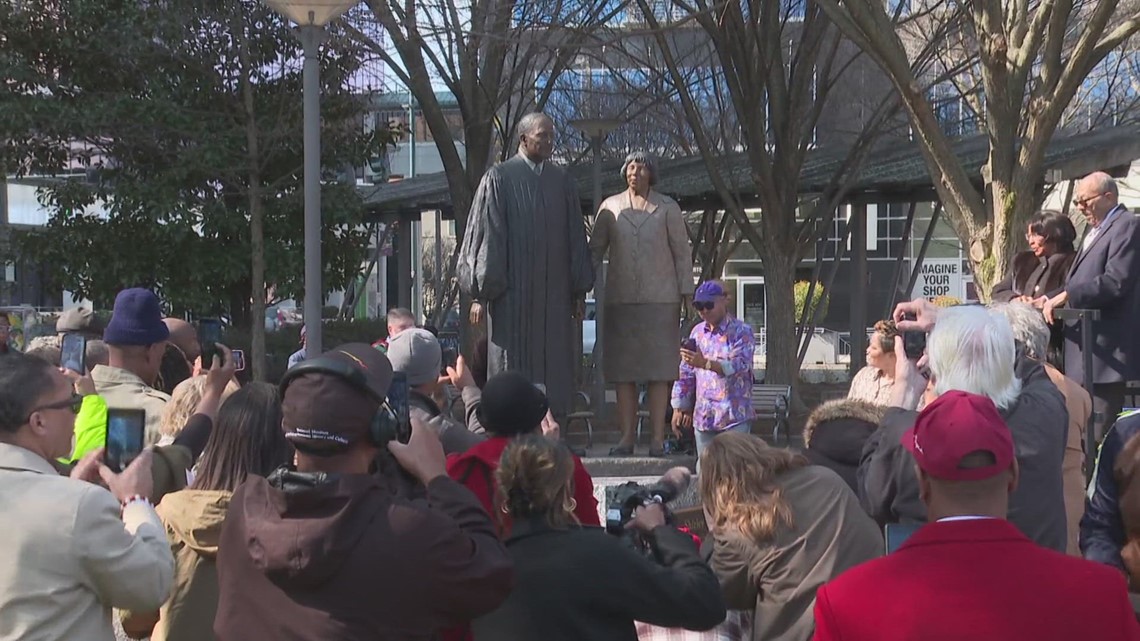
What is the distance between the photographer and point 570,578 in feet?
11.2

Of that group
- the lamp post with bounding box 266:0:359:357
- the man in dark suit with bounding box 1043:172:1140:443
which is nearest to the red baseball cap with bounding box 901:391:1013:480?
the man in dark suit with bounding box 1043:172:1140:443

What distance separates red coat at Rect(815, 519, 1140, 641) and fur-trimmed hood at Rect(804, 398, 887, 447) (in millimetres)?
2398

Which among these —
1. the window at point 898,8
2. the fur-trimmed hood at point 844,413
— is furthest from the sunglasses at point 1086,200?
the window at point 898,8

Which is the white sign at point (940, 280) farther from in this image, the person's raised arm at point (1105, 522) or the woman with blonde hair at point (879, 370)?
the person's raised arm at point (1105, 522)

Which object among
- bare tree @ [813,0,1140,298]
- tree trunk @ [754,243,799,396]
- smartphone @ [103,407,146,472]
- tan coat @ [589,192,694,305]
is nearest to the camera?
smartphone @ [103,407,146,472]

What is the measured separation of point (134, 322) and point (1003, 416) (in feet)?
9.95

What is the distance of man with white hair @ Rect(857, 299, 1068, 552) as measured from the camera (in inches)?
159

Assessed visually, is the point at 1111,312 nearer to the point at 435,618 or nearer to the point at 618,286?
the point at 618,286

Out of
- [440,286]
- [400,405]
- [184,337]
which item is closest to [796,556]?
[400,405]

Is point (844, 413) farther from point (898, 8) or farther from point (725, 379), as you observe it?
point (898, 8)

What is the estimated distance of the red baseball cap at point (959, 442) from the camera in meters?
2.70

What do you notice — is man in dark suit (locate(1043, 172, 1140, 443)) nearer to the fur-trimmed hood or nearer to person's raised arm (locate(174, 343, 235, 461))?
the fur-trimmed hood

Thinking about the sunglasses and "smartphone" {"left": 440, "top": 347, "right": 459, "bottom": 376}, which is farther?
the sunglasses

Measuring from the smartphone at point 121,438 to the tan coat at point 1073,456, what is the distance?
320 cm
